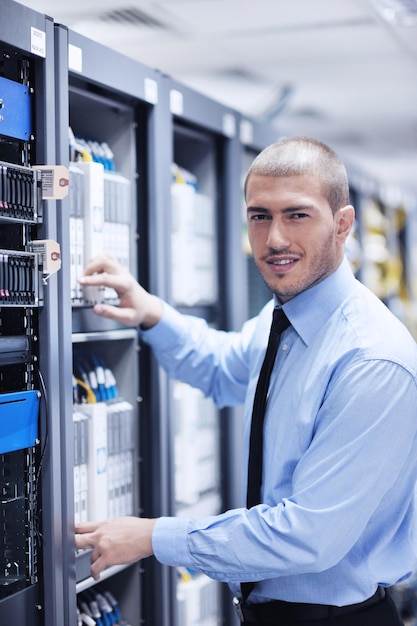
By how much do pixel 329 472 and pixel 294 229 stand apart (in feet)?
1.88

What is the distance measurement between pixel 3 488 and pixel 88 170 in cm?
81

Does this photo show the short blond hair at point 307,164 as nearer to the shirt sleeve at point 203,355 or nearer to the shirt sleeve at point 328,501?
the shirt sleeve at point 328,501

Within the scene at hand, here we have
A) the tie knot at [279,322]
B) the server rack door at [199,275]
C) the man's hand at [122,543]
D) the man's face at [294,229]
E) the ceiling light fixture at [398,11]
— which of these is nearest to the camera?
the man's hand at [122,543]

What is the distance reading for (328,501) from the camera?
1772 millimetres

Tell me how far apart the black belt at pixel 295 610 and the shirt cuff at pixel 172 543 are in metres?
0.26

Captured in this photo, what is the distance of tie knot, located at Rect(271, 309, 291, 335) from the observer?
204cm

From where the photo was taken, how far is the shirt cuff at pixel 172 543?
71.2 inches

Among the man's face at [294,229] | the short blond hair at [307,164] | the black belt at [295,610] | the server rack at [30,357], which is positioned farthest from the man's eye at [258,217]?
the black belt at [295,610]

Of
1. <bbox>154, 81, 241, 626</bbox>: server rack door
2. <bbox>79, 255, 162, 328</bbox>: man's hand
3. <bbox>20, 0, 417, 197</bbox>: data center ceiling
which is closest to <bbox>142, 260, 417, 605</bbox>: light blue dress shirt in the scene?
<bbox>79, 255, 162, 328</bbox>: man's hand

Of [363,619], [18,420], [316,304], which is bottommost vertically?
[363,619]

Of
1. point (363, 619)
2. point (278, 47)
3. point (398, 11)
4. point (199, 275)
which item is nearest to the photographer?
point (363, 619)

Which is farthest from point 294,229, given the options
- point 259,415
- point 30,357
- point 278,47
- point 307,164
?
point 278,47

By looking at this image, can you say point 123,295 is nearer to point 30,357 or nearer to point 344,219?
point 30,357

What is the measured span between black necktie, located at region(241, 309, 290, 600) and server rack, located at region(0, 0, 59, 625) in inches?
17.9
